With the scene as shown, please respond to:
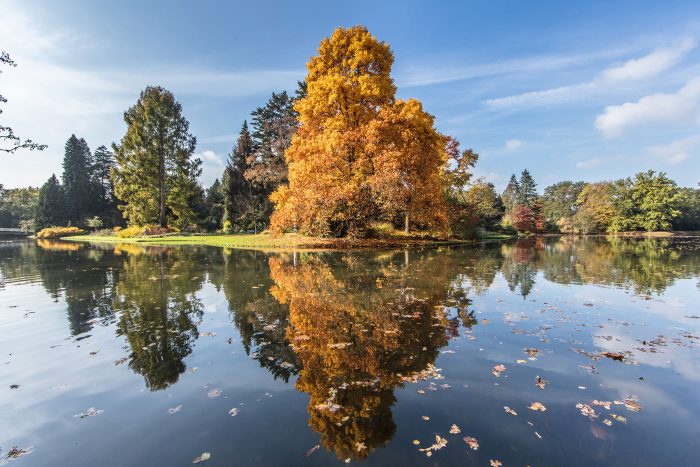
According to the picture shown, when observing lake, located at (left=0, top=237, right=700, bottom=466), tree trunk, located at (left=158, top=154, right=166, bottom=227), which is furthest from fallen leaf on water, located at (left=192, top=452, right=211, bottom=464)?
tree trunk, located at (left=158, top=154, right=166, bottom=227)

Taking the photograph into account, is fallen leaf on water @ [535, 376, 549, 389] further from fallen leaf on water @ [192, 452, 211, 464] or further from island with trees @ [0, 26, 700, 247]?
island with trees @ [0, 26, 700, 247]

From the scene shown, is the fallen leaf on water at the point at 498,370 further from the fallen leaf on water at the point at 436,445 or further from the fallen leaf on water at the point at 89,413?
the fallen leaf on water at the point at 89,413

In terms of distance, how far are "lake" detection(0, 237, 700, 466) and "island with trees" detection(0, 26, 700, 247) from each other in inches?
538

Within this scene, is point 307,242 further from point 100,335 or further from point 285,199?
point 100,335

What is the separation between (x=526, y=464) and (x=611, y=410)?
172cm

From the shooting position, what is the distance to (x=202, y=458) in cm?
340

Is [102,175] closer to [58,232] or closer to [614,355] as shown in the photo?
[58,232]

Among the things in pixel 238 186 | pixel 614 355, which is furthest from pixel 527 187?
pixel 614 355

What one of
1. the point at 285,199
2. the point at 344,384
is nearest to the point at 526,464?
the point at 344,384


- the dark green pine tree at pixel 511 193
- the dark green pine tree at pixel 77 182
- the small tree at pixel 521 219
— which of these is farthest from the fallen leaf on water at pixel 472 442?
the dark green pine tree at pixel 511 193

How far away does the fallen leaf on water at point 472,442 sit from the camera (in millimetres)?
3469

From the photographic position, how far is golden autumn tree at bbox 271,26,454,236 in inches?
902

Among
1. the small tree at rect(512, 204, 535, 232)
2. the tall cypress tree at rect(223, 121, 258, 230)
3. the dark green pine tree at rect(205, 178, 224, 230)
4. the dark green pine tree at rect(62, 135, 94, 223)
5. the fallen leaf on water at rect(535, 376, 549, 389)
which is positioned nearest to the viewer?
the fallen leaf on water at rect(535, 376, 549, 389)

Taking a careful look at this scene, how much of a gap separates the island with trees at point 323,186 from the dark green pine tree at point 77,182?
22 cm
